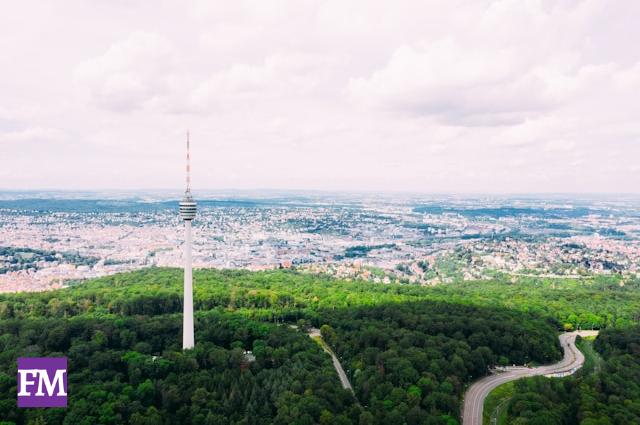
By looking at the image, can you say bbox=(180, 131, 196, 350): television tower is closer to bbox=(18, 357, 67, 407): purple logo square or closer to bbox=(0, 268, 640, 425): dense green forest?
bbox=(0, 268, 640, 425): dense green forest

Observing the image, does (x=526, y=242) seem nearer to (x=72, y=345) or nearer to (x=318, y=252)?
(x=318, y=252)

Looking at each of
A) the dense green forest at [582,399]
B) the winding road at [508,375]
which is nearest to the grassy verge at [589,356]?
the winding road at [508,375]

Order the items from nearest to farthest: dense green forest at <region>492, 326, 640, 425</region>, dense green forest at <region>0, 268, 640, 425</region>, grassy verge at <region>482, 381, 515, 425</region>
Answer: dense green forest at <region>492, 326, 640, 425</region>
dense green forest at <region>0, 268, 640, 425</region>
grassy verge at <region>482, 381, 515, 425</region>

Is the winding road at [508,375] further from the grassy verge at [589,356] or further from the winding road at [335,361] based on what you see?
the winding road at [335,361]

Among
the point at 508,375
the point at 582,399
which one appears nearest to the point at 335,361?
the point at 508,375

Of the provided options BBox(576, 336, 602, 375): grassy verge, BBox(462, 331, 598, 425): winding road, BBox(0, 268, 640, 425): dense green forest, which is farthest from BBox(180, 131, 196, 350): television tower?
BBox(576, 336, 602, 375): grassy verge

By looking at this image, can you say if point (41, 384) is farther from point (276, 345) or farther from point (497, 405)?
point (497, 405)
